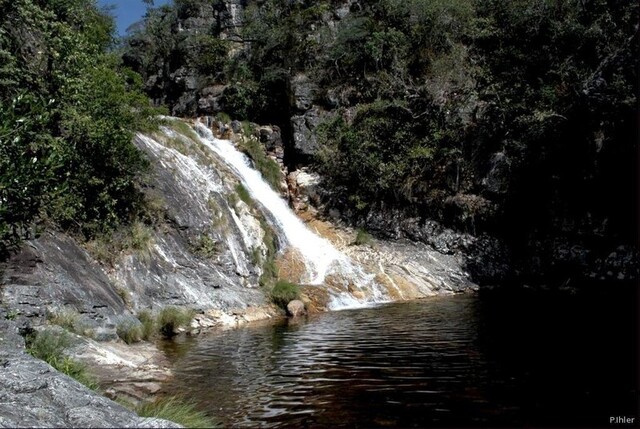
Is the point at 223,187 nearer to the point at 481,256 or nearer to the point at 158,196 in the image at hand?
the point at 158,196

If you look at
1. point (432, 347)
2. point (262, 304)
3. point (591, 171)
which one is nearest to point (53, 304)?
point (262, 304)

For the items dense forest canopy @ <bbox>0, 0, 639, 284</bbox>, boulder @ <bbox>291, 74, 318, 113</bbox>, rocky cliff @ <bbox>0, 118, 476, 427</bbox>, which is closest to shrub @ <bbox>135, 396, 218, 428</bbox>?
rocky cliff @ <bbox>0, 118, 476, 427</bbox>

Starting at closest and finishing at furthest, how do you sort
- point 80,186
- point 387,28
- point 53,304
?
point 53,304 < point 80,186 < point 387,28

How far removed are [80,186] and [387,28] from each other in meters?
27.6

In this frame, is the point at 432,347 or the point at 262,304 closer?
the point at 432,347

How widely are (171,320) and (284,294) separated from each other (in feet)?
17.8

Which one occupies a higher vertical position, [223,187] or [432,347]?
[223,187]

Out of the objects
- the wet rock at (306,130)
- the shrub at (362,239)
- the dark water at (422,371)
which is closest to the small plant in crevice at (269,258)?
the shrub at (362,239)

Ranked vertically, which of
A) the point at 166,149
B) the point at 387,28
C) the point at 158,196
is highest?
the point at 387,28

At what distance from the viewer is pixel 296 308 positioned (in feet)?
66.5

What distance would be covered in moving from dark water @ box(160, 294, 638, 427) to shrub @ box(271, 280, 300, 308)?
3323mm

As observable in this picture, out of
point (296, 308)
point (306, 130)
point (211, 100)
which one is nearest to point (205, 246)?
point (296, 308)

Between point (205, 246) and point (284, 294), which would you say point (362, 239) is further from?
point (205, 246)

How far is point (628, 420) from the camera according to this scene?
7.30 meters
